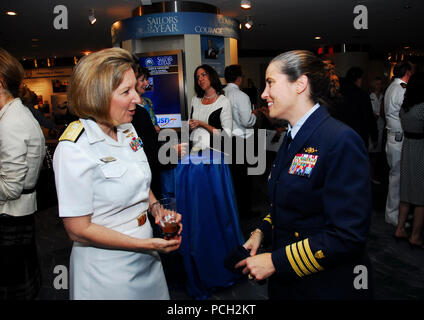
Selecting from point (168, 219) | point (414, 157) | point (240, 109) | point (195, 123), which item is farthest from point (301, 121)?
point (240, 109)

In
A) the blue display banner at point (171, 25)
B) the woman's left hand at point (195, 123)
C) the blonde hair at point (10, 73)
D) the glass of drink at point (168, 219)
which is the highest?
the blue display banner at point (171, 25)

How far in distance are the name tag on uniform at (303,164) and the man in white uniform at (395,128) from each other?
3218 millimetres

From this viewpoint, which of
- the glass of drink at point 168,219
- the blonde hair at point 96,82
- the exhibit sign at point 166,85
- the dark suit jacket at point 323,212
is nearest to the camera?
the dark suit jacket at point 323,212

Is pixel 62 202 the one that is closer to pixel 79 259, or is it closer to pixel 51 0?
pixel 79 259

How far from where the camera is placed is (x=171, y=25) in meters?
5.04

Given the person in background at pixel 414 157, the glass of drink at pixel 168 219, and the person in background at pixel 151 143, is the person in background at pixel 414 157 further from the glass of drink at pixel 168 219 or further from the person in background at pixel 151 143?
the glass of drink at pixel 168 219

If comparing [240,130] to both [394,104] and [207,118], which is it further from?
[394,104]

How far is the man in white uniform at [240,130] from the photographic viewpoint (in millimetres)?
4141

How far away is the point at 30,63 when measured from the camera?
501 inches

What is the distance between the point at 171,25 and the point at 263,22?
3.23 metres

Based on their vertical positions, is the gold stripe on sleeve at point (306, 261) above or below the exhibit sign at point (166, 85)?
below

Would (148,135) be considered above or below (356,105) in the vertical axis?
below

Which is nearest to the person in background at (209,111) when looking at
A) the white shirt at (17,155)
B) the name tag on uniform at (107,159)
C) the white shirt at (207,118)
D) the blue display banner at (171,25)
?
the white shirt at (207,118)
